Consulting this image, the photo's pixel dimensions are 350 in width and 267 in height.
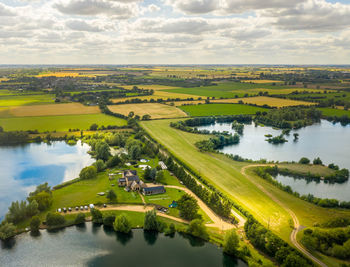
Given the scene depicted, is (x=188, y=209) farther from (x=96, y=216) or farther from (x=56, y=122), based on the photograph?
(x=56, y=122)

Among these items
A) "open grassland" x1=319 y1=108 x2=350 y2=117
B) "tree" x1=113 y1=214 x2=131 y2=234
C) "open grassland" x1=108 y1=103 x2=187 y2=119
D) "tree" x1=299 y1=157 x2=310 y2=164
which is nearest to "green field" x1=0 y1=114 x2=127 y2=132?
"open grassland" x1=108 y1=103 x2=187 y2=119

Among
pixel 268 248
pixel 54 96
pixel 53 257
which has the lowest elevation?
pixel 53 257

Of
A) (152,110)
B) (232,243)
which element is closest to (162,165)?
(232,243)

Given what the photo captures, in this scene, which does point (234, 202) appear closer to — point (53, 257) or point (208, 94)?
point (53, 257)

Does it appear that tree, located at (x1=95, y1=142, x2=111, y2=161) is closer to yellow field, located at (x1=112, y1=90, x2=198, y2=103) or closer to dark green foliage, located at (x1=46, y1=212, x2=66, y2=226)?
dark green foliage, located at (x1=46, y1=212, x2=66, y2=226)

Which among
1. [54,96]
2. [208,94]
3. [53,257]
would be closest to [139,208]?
[53,257]
